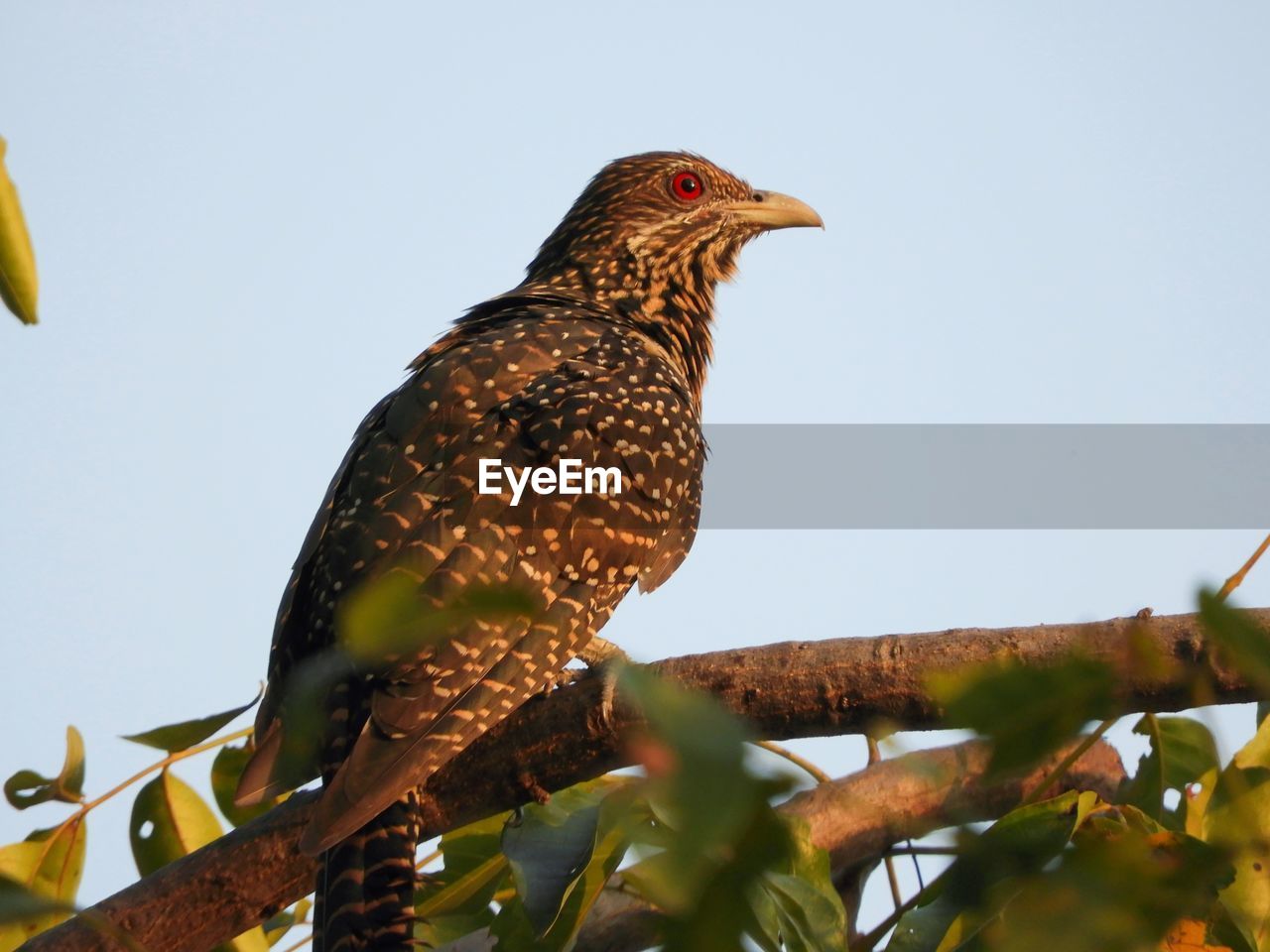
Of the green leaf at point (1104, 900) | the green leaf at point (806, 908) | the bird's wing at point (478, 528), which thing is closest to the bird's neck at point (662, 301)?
the bird's wing at point (478, 528)

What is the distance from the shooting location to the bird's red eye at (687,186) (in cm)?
702

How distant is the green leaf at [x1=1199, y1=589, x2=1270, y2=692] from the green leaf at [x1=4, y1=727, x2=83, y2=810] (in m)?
3.50

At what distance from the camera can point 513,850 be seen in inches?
128

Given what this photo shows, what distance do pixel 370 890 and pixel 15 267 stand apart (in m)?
1.79

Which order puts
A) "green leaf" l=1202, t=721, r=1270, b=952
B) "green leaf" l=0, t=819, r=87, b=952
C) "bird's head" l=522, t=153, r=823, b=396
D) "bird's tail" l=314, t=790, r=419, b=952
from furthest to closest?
"bird's head" l=522, t=153, r=823, b=396
"green leaf" l=0, t=819, r=87, b=952
"bird's tail" l=314, t=790, r=419, b=952
"green leaf" l=1202, t=721, r=1270, b=952

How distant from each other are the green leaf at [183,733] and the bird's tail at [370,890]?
0.58 metres

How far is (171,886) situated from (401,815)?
64 centimetres

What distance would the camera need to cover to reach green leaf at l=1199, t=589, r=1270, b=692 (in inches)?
37.6

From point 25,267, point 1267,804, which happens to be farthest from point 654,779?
point 25,267

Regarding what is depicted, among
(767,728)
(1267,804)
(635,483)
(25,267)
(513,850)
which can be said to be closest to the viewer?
(1267,804)

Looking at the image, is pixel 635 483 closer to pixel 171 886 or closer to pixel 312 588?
pixel 312 588

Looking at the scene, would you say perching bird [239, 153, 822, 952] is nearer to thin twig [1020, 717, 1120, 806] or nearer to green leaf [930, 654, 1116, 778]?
thin twig [1020, 717, 1120, 806]

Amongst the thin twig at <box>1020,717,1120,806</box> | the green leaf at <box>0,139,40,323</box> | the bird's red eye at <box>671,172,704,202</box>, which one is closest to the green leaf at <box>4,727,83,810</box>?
the green leaf at <box>0,139,40,323</box>

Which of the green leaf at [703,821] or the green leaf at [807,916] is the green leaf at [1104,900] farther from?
the green leaf at [807,916]
